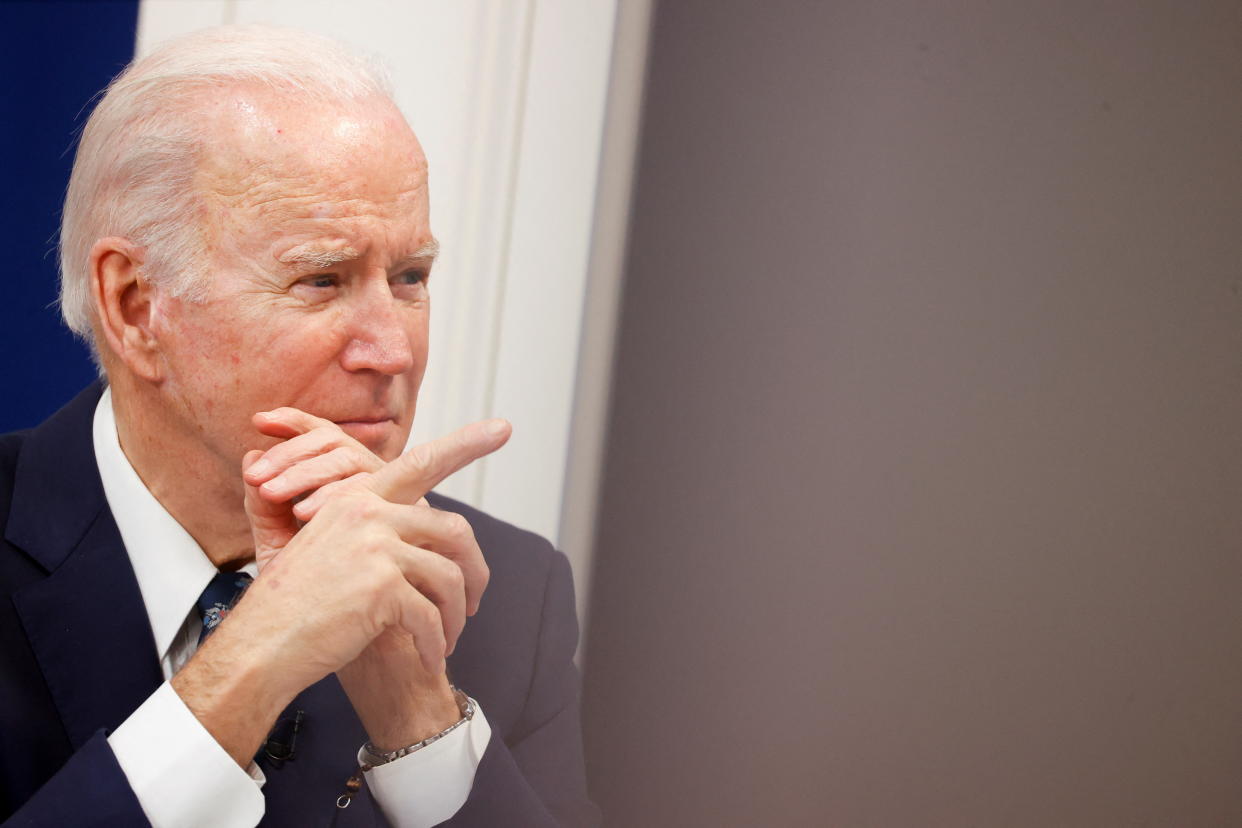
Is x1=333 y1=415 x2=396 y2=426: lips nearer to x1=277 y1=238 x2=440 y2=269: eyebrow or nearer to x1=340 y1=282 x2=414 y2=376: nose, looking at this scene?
x1=340 y1=282 x2=414 y2=376: nose

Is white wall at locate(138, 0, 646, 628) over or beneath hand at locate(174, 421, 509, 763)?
over

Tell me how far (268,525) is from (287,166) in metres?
0.40

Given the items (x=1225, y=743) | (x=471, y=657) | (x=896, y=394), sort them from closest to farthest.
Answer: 1. (x=1225, y=743)
2. (x=896, y=394)
3. (x=471, y=657)

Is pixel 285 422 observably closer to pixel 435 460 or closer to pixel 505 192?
pixel 435 460

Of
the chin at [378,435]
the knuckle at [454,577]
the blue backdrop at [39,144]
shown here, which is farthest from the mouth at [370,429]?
the blue backdrop at [39,144]

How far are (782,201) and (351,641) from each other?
2.30ft

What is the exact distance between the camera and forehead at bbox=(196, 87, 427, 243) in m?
1.29

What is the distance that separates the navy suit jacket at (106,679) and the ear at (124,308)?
0.15 m

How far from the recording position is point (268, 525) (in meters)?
1.26

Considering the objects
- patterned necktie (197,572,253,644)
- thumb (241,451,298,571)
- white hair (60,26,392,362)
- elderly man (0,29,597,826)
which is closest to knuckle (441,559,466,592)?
elderly man (0,29,597,826)

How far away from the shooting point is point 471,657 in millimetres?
1538

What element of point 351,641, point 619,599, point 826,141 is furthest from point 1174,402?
point 351,641

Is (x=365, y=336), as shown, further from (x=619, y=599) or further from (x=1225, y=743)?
(x=1225, y=743)

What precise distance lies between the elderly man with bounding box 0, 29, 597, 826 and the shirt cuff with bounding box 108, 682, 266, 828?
43mm
